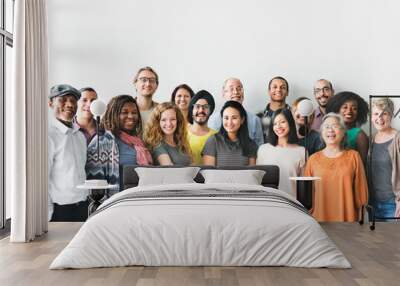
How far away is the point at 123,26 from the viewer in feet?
25.3

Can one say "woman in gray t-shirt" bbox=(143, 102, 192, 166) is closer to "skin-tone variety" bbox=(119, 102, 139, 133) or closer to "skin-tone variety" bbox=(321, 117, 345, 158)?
"skin-tone variety" bbox=(119, 102, 139, 133)

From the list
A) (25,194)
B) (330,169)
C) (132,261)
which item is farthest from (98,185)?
(330,169)

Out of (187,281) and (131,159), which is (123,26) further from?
(187,281)

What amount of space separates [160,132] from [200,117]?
0.57m

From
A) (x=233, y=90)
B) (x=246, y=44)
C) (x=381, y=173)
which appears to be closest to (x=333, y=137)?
(x=381, y=173)


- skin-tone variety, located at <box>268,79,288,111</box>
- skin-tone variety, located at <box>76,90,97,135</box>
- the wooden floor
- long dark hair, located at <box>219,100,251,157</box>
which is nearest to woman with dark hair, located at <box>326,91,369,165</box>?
skin-tone variety, located at <box>268,79,288,111</box>

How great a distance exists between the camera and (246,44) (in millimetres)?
7723

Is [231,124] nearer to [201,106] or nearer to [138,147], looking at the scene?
[201,106]

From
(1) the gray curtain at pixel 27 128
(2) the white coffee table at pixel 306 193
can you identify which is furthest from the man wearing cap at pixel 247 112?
(1) the gray curtain at pixel 27 128

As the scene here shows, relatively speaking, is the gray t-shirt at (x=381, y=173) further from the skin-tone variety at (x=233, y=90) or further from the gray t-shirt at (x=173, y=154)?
the gray t-shirt at (x=173, y=154)

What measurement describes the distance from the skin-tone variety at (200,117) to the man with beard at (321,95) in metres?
1.44

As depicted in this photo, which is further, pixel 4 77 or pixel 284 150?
pixel 284 150

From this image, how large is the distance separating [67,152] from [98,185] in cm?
77

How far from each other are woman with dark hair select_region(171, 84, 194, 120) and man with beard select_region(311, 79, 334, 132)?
65.7 inches
